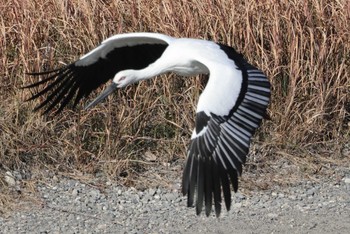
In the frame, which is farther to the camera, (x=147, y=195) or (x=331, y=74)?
(x=331, y=74)

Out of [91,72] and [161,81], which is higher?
[91,72]

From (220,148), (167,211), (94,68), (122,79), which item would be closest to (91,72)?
(94,68)

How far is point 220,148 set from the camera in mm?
5836

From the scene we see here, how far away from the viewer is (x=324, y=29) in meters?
7.89

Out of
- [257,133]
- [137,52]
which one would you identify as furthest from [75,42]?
[257,133]

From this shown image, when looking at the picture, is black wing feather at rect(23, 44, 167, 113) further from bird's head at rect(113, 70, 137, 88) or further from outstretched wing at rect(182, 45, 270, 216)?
outstretched wing at rect(182, 45, 270, 216)

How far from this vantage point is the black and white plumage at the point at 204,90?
18.6ft

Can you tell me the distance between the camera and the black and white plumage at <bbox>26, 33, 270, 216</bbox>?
568 centimetres

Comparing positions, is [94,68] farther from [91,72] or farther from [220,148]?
[220,148]

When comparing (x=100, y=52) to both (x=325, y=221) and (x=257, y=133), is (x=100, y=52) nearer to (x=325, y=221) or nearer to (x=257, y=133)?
(x=257, y=133)

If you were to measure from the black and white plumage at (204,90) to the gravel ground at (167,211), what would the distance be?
59cm

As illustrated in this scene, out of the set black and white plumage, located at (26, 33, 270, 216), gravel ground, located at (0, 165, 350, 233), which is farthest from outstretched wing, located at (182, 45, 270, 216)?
gravel ground, located at (0, 165, 350, 233)

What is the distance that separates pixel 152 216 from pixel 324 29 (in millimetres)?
2054

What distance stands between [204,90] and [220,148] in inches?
15.8
